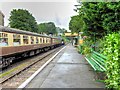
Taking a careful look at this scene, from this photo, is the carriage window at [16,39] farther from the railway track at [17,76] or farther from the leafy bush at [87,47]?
the leafy bush at [87,47]

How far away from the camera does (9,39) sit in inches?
672

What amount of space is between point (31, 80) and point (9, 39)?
26.6 ft

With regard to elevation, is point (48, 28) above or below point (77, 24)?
above

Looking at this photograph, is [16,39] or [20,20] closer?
[16,39]

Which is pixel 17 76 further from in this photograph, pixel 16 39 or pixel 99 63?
pixel 16 39

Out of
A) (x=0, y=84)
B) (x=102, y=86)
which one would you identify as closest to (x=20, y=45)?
(x=0, y=84)

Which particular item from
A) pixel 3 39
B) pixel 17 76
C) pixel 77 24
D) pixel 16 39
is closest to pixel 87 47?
pixel 16 39

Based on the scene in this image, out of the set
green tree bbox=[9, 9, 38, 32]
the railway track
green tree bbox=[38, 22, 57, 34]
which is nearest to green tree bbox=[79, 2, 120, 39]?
the railway track

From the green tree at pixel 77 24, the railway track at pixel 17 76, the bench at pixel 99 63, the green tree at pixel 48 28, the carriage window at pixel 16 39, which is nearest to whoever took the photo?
the bench at pixel 99 63

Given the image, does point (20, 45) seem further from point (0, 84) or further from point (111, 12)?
point (111, 12)

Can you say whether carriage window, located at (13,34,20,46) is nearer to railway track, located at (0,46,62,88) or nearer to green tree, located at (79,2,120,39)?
railway track, located at (0,46,62,88)

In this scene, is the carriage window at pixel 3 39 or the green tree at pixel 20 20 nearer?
the carriage window at pixel 3 39

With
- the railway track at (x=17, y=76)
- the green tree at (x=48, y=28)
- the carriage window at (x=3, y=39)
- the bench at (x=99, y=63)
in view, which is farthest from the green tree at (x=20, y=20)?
the bench at (x=99, y=63)

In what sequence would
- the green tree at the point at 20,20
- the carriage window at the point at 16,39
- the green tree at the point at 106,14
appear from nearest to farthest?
the green tree at the point at 106,14 < the carriage window at the point at 16,39 < the green tree at the point at 20,20
